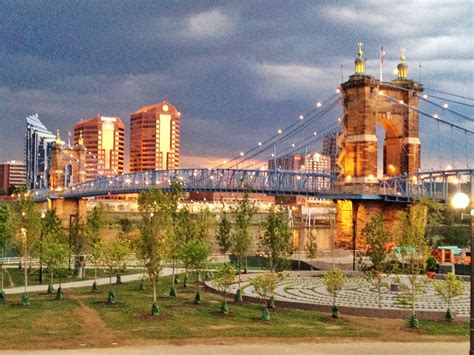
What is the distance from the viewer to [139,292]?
4803 centimetres

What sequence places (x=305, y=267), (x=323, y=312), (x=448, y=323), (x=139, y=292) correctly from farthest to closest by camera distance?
(x=305, y=267)
(x=139, y=292)
(x=323, y=312)
(x=448, y=323)

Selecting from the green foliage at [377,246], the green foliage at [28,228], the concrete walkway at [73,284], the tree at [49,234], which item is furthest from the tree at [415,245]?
the green foliage at [28,228]

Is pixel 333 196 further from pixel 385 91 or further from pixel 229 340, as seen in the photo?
pixel 229 340

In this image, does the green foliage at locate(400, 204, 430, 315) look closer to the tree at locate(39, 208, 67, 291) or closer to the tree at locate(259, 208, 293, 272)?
the tree at locate(259, 208, 293, 272)

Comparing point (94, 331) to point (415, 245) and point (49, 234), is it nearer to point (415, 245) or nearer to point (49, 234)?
point (415, 245)

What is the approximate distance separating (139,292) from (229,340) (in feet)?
63.0

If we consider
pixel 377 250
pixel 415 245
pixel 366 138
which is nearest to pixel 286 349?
pixel 415 245

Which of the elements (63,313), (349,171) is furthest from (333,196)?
(63,313)

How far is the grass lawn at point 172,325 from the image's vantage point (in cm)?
3022

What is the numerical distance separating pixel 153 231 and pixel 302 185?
3306 inches

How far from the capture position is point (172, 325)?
1321 inches

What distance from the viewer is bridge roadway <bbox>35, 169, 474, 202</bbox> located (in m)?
93.7

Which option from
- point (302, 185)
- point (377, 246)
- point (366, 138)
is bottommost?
point (377, 246)

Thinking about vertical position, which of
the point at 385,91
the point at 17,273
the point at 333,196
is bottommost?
the point at 17,273
